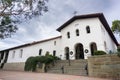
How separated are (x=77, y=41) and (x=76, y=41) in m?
0.18

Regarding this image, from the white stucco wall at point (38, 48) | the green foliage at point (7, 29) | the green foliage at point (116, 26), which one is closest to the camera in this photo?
the green foliage at point (7, 29)

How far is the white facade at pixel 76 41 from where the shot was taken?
17922 millimetres

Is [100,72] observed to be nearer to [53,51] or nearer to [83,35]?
[83,35]

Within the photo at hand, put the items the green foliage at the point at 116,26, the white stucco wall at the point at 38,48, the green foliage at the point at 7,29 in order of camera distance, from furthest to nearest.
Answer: the green foliage at the point at 116,26, the white stucco wall at the point at 38,48, the green foliage at the point at 7,29

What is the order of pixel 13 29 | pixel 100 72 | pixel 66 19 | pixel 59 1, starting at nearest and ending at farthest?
pixel 100 72 < pixel 59 1 < pixel 13 29 < pixel 66 19

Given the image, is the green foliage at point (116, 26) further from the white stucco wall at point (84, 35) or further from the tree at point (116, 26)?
the white stucco wall at point (84, 35)

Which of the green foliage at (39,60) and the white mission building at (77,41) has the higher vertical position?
the white mission building at (77,41)

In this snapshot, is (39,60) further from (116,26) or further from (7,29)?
(116,26)

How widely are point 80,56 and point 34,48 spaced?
908 centimetres

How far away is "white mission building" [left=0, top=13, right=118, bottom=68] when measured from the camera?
1798 centimetres

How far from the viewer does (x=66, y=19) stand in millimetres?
21625

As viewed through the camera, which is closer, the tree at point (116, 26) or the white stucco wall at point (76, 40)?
the white stucco wall at point (76, 40)

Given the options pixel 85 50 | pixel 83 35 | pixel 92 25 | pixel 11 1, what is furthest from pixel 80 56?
pixel 11 1

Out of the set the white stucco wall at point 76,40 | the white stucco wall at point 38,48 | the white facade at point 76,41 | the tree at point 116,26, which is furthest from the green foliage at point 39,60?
the tree at point 116,26
